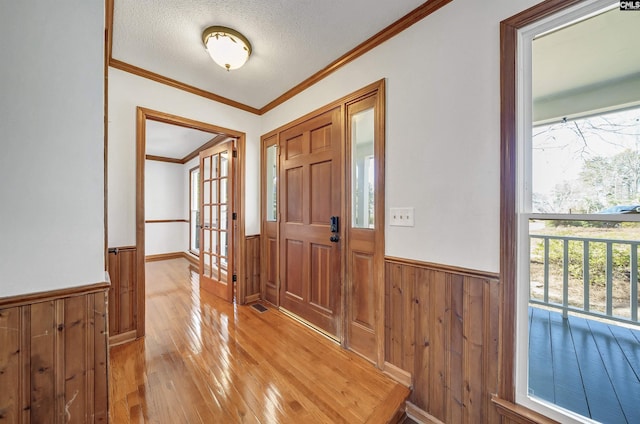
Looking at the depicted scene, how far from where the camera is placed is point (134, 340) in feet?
6.84

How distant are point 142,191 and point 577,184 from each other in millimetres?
3074

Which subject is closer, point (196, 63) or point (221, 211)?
point (196, 63)

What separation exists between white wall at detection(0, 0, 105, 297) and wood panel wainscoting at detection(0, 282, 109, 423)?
0.24 ft

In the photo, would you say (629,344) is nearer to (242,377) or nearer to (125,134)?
(242,377)

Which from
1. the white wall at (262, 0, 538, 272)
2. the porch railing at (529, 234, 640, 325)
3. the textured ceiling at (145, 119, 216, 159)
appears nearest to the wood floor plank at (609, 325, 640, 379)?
the porch railing at (529, 234, 640, 325)

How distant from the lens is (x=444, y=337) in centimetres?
139

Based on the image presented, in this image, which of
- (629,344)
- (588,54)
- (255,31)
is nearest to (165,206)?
(255,31)

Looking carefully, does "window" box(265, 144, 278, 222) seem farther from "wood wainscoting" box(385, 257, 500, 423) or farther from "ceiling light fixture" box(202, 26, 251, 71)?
"wood wainscoting" box(385, 257, 500, 423)

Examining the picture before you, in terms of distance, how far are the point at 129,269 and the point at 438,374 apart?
258cm

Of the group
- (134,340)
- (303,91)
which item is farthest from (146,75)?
(134,340)

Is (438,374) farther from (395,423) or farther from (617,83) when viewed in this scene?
(617,83)

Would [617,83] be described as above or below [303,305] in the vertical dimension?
above

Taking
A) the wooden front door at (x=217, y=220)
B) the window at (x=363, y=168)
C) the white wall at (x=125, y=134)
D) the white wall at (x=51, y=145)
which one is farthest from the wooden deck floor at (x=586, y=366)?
the white wall at (x=125, y=134)

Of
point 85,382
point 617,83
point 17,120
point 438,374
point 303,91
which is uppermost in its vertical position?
point 303,91
